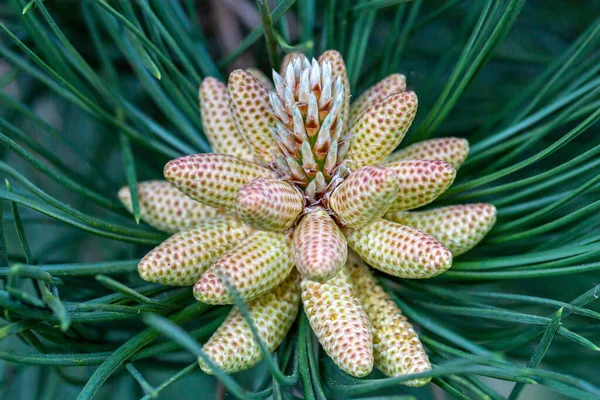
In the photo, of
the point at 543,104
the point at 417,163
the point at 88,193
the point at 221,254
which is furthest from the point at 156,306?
the point at 543,104

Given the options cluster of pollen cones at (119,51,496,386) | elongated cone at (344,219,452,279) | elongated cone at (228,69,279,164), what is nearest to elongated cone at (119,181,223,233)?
cluster of pollen cones at (119,51,496,386)

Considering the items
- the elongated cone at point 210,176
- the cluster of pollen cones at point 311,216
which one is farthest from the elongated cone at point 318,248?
the elongated cone at point 210,176

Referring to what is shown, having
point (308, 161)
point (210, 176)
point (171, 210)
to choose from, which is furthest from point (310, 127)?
point (171, 210)

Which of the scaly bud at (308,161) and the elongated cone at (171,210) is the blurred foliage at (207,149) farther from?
the scaly bud at (308,161)

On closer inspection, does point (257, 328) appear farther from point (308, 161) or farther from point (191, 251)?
point (308, 161)

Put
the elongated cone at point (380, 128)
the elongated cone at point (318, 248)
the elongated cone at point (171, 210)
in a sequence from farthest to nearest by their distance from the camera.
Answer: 1. the elongated cone at point (171, 210)
2. the elongated cone at point (380, 128)
3. the elongated cone at point (318, 248)

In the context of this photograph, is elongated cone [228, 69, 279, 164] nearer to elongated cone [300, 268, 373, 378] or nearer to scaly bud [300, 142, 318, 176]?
scaly bud [300, 142, 318, 176]
